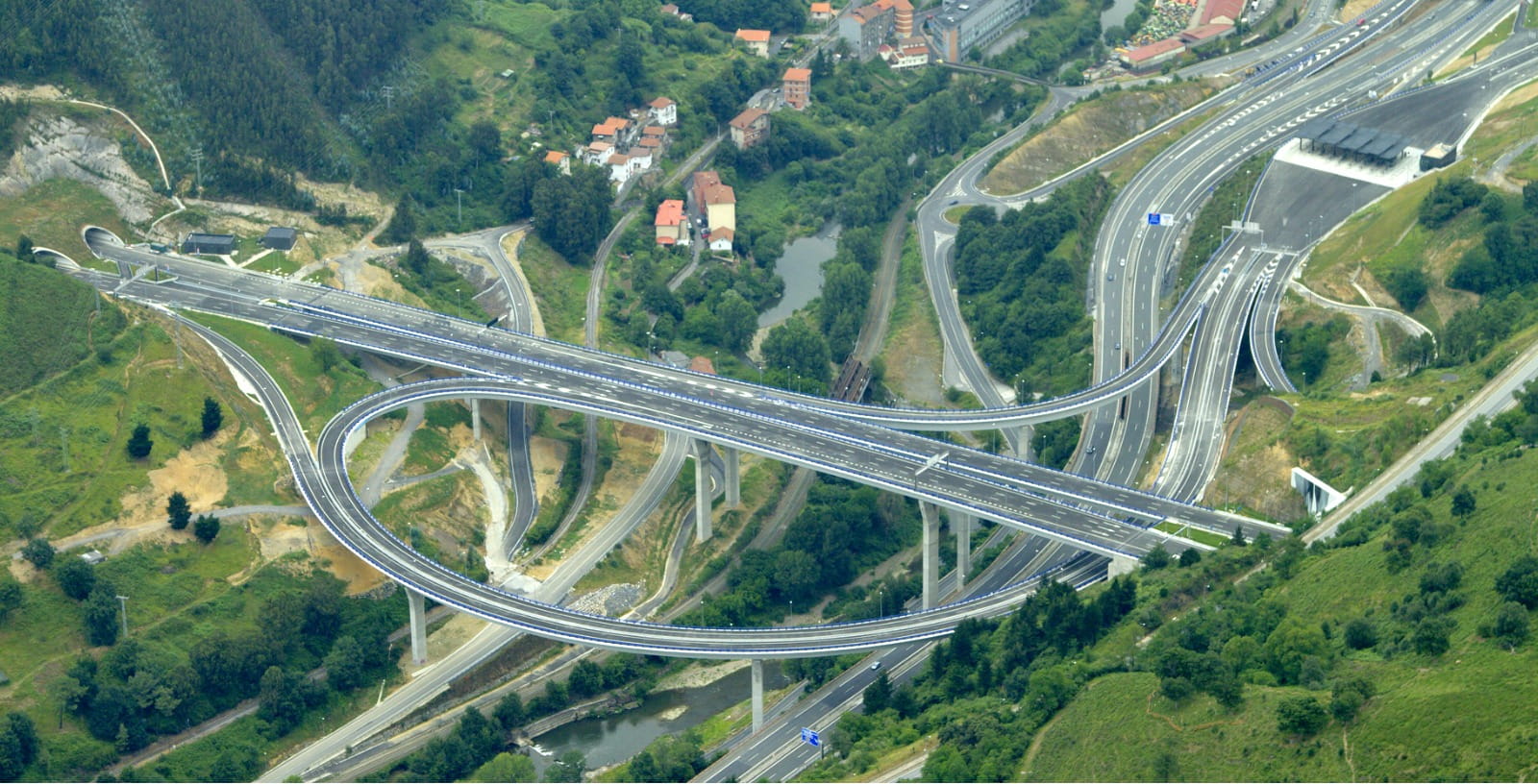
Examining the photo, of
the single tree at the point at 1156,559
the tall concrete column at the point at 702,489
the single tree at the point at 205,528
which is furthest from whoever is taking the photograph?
the tall concrete column at the point at 702,489

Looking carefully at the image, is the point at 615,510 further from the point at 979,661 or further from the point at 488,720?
the point at 979,661

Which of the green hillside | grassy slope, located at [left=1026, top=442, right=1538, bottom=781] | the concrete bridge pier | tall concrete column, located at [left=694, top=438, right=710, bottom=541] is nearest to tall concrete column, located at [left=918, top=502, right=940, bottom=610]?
the concrete bridge pier

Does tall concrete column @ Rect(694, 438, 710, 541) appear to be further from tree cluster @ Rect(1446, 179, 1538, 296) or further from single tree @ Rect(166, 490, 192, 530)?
tree cluster @ Rect(1446, 179, 1538, 296)

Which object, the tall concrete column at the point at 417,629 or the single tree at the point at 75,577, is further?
the tall concrete column at the point at 417,629

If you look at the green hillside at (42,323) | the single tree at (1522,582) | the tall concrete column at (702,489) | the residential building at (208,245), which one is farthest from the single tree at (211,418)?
the single tree at (1522,582)

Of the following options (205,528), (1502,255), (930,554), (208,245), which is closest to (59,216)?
(208,245)

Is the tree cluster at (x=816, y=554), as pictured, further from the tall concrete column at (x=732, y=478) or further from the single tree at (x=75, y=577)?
the single tree at (x=75, y=577)

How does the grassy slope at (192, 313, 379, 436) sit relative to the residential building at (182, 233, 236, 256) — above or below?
below
